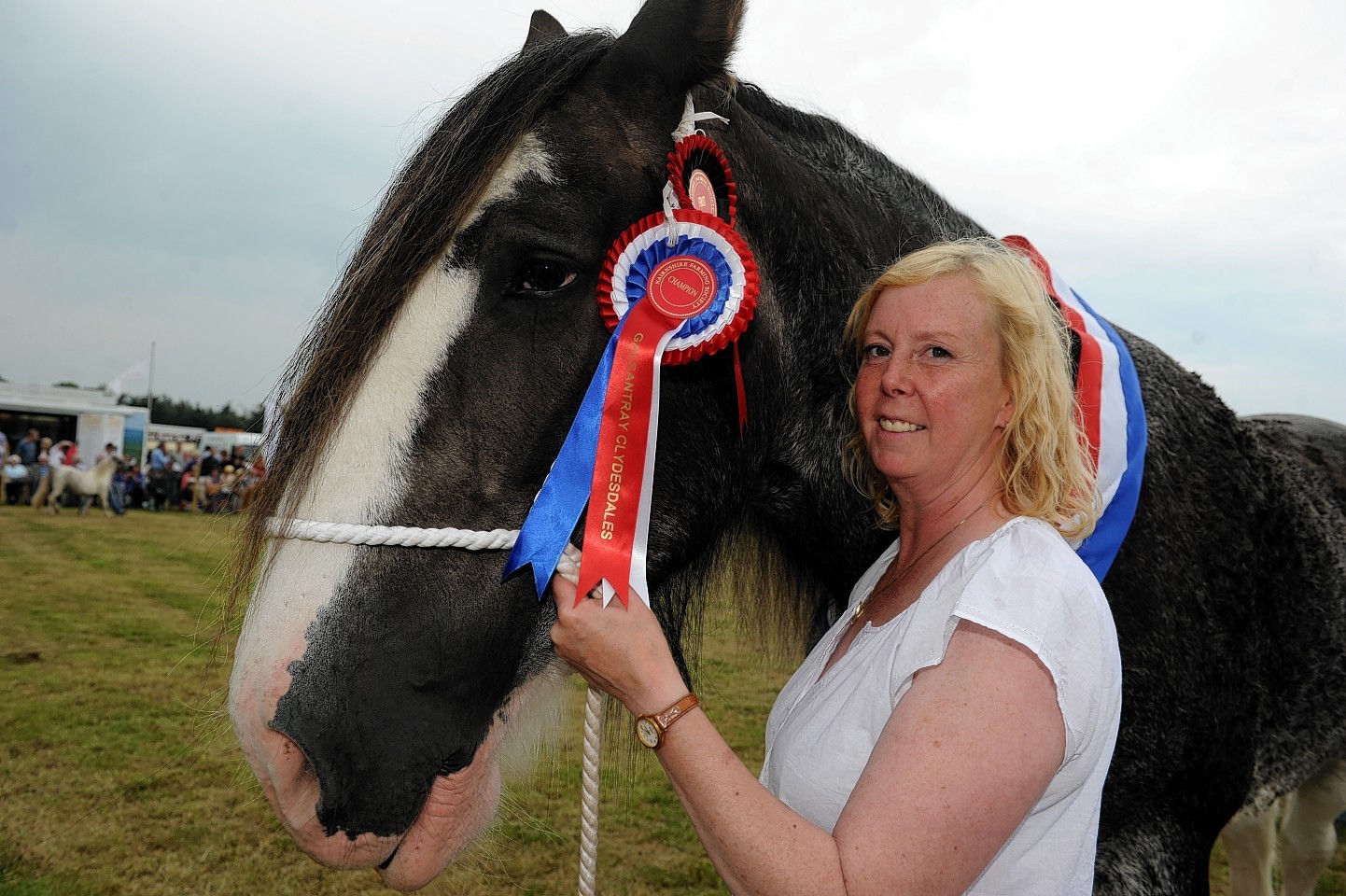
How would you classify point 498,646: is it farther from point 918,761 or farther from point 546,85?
point 546,85

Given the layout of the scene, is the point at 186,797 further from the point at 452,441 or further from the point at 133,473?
the point at 133,473

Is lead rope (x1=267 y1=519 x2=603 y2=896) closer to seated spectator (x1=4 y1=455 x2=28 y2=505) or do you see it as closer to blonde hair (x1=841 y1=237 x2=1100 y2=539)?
blonde hair (x1=841 y1=237 x2=1100 y2=539)

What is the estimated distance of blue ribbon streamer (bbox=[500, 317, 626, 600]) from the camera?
55.9 inches

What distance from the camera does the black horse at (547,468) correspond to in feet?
4.35

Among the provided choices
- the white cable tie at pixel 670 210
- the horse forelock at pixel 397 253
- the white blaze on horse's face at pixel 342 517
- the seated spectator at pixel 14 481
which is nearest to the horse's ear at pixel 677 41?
the horse forelock at pixel 397 253

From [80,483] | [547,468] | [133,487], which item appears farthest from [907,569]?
[133,487]

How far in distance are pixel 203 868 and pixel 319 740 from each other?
3652 mm

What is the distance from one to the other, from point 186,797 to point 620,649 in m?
4.89

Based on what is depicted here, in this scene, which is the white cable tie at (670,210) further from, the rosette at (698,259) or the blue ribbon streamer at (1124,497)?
the blue ribbon streamer at (1124,497)

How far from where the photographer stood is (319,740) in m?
1.27

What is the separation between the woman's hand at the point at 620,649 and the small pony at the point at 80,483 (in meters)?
21.8

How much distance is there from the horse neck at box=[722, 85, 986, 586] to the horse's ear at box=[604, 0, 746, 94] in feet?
0.66

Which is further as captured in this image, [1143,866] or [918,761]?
[1143,866]

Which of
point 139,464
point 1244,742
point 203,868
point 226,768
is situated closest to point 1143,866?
point 1244,742
